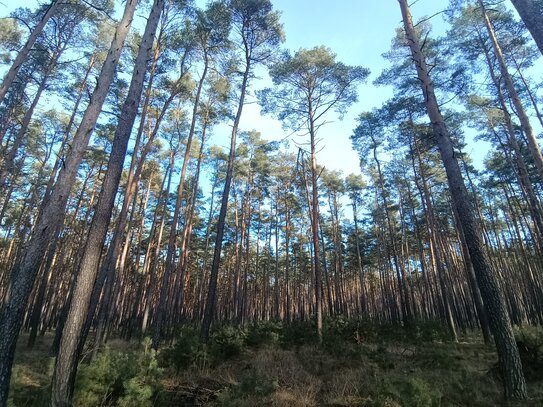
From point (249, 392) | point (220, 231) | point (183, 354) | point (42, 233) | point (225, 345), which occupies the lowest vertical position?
point (249, 392)

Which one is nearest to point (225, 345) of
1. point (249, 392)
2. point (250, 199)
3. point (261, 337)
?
point (261, 337)

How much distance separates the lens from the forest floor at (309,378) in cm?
457

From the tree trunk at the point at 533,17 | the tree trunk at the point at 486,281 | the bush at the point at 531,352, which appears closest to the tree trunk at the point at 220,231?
the tree trunk at the point at 486,281

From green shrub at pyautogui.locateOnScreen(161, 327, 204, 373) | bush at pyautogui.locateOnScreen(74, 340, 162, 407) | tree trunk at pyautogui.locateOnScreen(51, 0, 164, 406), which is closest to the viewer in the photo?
tree trunk at pyautogui.locateOnScreen(51, 0, 164, 406)

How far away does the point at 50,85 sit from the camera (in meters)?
14.5

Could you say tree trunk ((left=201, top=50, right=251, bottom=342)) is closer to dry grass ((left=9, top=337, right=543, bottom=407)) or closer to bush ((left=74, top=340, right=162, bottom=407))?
dry grass ((left=9, top=337, right=543, bottom=407))

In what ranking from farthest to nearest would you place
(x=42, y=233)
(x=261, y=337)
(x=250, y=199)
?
(x=250, y=199) < (x=261, y=337) < (x=42, y=233)

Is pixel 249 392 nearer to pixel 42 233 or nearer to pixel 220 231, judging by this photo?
pixel 42 233

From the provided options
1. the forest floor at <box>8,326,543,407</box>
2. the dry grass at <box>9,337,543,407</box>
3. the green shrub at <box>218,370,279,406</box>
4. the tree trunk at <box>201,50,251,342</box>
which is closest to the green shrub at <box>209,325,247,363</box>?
the forest floor at <box>8,326,543,407</box>

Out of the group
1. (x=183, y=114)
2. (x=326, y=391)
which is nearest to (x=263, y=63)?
(x=183, y=114)

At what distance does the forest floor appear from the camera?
457 centimetres

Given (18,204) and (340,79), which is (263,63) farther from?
(18,204)

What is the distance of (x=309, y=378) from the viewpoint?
645 cm

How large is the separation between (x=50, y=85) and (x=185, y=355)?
14.5 m
